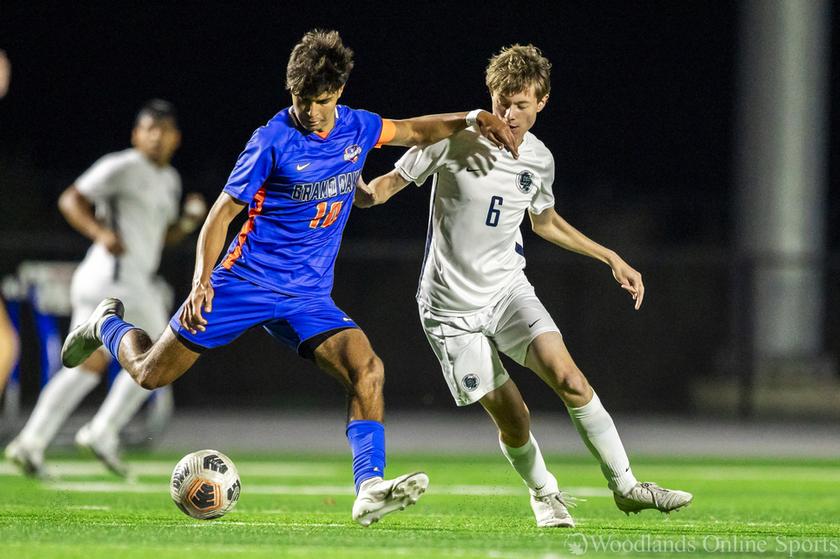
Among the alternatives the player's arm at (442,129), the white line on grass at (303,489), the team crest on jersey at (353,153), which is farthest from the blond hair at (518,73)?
the white line on grass at (303,489)

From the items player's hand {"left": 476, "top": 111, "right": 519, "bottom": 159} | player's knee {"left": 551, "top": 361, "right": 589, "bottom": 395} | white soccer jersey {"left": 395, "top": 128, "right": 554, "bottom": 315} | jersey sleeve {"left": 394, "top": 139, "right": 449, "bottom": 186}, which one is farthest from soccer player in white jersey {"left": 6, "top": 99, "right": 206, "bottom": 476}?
player's knee {"left": 551, "top": 361, "right": 589, "bottom": 395}

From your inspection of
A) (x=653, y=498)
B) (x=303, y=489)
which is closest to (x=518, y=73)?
(x=653, y=498)

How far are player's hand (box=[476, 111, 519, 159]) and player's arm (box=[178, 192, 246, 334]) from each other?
1.33 m

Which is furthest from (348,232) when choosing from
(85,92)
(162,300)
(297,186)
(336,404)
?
(297,186)

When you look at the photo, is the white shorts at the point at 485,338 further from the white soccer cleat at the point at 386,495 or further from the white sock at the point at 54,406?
the white sock at the point at 54,406

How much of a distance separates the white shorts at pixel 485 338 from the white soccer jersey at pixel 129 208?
3786 millimetres

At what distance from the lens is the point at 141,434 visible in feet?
45.8

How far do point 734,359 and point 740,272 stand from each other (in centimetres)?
109

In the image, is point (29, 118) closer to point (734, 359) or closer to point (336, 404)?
point (336, 404)

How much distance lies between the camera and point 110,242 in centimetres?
1021

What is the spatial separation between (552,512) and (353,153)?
215 centimetres

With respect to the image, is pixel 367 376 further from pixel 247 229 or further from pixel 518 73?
pixel 518 73

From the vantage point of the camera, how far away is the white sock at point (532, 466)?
7426 mm

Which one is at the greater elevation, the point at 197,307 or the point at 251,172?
the point at 251,172
